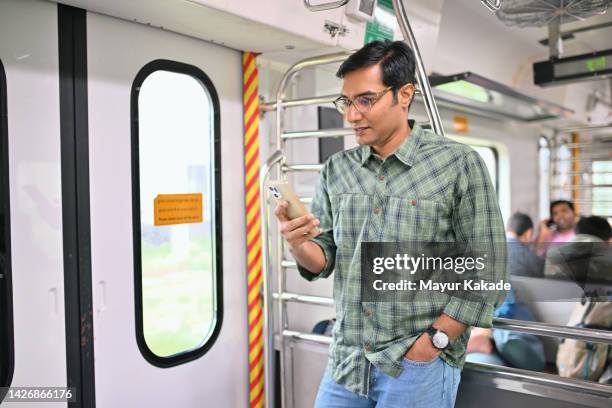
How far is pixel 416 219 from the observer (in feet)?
5.75

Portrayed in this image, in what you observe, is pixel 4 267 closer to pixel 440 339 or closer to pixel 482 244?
pixel 440 339

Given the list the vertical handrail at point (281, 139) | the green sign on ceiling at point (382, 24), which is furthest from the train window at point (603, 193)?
the vertical handrail at point (281, 139)

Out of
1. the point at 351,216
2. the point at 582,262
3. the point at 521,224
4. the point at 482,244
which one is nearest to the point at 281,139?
the point at 351,216

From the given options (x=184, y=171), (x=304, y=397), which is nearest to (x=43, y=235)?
(x=184, y=171)

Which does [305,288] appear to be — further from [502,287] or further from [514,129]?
[514,129]

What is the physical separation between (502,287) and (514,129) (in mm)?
5652

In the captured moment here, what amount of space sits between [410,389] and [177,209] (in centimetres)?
144

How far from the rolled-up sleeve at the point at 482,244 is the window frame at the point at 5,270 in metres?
1.54

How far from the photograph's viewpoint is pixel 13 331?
6.67ft

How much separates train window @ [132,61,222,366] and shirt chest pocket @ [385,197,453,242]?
3.99 feet

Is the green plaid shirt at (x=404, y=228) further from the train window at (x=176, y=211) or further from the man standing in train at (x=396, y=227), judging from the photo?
the train window at (x=176, y=211)

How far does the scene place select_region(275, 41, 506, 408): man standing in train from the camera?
5.64ft

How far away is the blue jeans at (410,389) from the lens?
1.72m

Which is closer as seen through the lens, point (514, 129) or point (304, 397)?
point (304, 397)
